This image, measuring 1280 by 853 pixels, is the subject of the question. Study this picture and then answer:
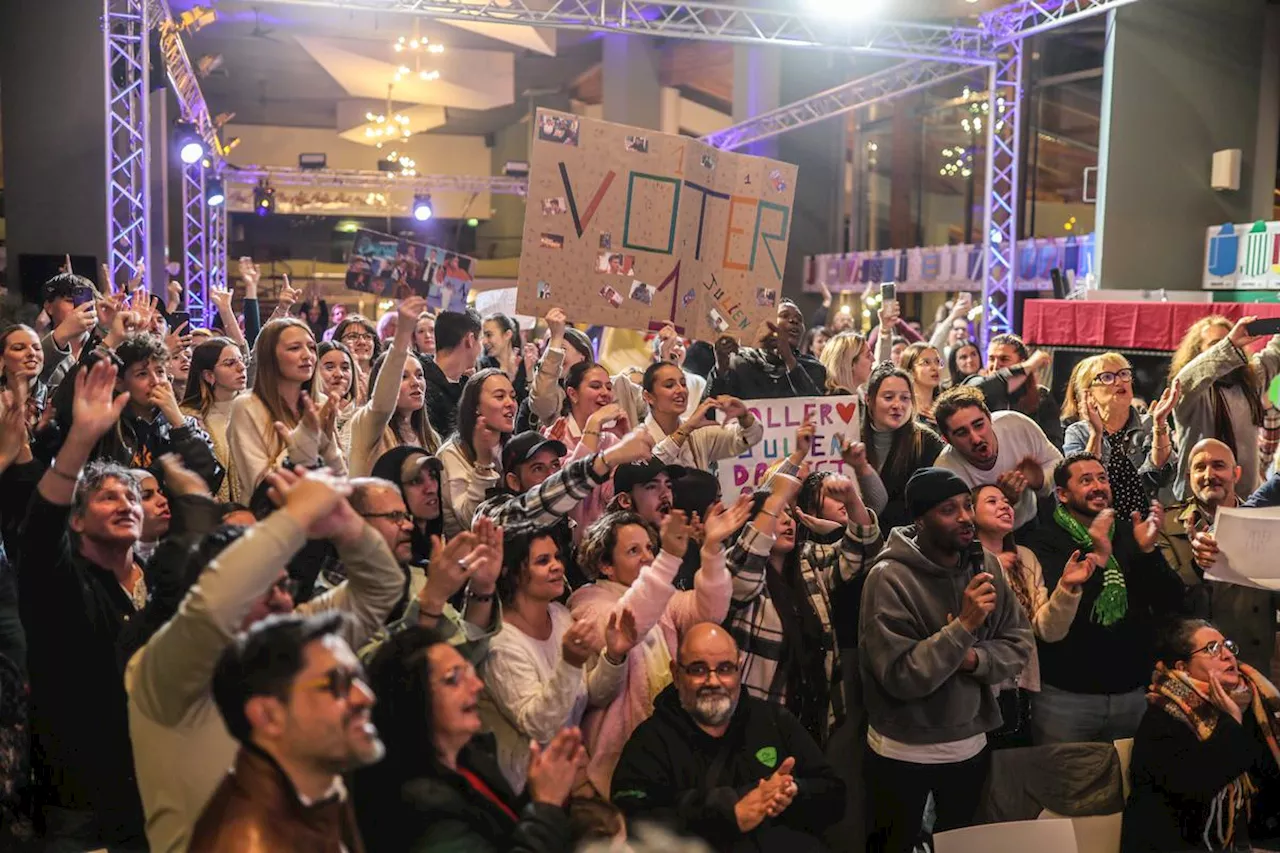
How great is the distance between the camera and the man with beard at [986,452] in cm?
455

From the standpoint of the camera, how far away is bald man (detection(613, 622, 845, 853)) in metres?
3.03

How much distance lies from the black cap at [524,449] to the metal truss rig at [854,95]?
27.0 feet

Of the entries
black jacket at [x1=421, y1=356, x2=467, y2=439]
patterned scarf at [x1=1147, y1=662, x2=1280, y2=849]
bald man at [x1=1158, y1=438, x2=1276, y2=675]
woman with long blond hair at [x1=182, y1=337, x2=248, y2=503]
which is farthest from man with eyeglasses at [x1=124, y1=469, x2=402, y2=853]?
bald man at [x1=1158, y1=438, x2=1276, y2=675]

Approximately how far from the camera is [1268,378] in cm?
630

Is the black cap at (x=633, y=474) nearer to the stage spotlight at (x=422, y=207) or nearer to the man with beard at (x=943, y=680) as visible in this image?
the man with beard at (x=943, y=680)

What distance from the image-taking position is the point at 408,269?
929 centimetres

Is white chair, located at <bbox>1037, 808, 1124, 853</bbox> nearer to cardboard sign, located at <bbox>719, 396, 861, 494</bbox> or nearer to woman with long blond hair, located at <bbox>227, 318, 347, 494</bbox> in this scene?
cardboard sign, located at <bbox>719, 396, 861, 494</bbox>

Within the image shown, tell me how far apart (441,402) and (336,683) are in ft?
11.6

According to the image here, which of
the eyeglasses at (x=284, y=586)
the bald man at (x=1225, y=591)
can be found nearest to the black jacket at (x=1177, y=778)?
the bald man at (x=1225, y=591)

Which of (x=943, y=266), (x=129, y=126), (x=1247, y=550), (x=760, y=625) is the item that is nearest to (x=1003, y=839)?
(x=760, y=625)

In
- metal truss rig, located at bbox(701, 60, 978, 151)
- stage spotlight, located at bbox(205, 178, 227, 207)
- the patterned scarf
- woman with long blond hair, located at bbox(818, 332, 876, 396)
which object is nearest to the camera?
the patterned scarf

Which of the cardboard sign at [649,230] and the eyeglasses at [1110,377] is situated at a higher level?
the cardboard sign at [649,230]

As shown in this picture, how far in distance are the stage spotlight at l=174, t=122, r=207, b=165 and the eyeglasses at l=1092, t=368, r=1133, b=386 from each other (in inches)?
375

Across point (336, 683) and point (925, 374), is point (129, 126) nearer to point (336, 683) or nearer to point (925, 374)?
point (925, 374)
